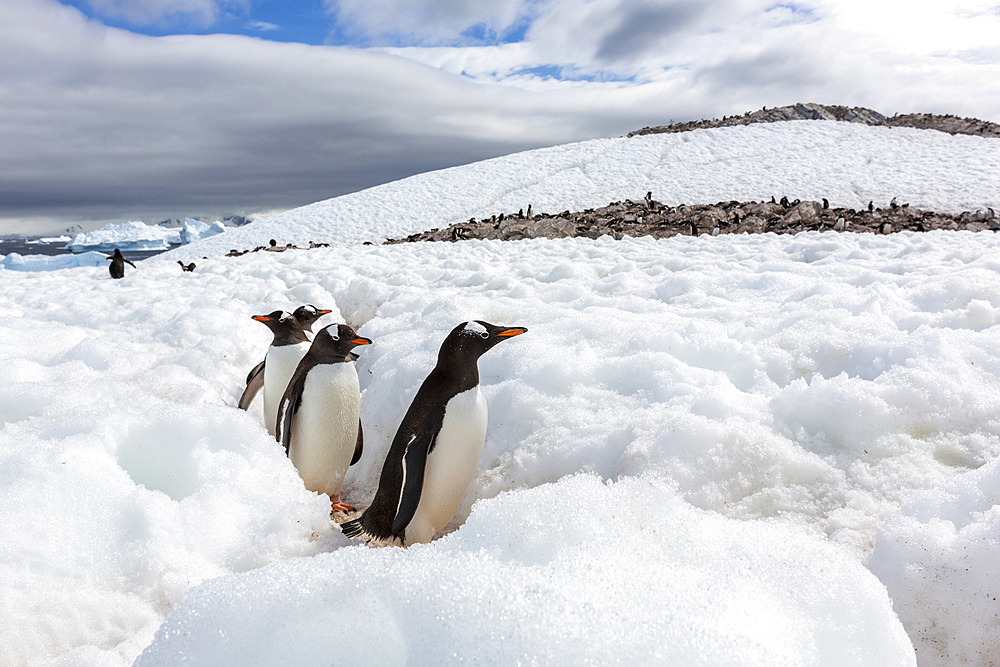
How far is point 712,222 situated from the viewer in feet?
33.6

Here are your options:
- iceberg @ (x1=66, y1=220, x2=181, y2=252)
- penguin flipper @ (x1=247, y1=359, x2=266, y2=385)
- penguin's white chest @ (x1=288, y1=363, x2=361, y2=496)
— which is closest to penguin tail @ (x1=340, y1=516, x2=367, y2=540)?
penguin's white chest @ (x1=288, y1=363, x2=361, y2=496)

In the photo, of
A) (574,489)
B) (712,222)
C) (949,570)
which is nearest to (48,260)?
(712,222)

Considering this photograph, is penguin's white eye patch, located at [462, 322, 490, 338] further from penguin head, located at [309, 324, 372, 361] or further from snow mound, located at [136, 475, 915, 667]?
snow mound, located at [136, 475, 915, 667]

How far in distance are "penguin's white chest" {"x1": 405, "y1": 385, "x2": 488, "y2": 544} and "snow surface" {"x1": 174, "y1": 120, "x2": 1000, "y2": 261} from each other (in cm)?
1502

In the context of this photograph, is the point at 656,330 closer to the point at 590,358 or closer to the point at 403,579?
the point at 590,358

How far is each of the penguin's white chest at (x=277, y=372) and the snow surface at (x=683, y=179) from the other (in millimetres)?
13653

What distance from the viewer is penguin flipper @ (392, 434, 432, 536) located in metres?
2.42

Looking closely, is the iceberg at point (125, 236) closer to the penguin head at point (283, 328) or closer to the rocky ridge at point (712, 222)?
the rocky ridge at point (712, 222)

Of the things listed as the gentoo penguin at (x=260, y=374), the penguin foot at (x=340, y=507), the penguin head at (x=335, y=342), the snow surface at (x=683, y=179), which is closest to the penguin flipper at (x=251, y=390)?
the gentoo penguin at (x=260, y=374)

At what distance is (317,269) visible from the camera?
729 cm

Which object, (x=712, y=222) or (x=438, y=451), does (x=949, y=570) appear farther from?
(x=712, y=222)

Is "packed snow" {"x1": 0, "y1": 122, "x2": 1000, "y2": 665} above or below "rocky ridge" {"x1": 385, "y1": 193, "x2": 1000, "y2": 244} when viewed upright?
below

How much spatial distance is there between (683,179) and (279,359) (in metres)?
17.0

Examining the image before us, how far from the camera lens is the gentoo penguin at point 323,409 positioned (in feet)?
9.87
